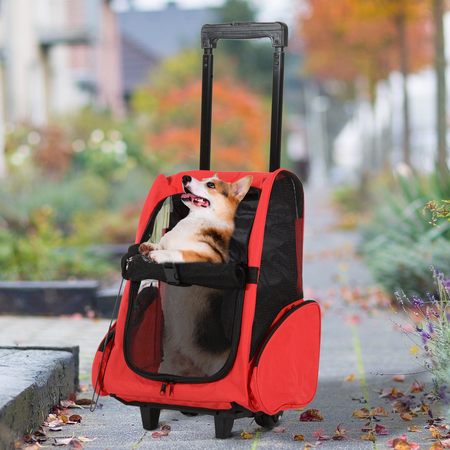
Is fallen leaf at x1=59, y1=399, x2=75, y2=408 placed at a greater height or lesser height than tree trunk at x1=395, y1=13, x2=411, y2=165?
lesser

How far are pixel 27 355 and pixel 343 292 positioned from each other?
3889mm

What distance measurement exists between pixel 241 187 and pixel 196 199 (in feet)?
0.62

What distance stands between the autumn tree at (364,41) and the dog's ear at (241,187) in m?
9.18

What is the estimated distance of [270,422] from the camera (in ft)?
8.90

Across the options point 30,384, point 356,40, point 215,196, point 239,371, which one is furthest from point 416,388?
point 356,40

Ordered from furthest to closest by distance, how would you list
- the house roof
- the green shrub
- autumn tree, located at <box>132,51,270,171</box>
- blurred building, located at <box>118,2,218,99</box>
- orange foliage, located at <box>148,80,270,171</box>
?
the house roof < blurred building, located at <box>118,2,218,99</box> < orange foliage, located at <box>148,80,270,171</box> < autumn tree, located at <box>132,51,270,171</box> < the green shrub

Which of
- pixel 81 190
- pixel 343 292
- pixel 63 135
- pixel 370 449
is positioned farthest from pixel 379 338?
pixel 63 135

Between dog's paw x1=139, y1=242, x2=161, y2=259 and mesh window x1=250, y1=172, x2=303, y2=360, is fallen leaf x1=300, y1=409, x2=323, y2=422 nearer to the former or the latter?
mesh window x1=250, y1=172, x2=303, y2=360

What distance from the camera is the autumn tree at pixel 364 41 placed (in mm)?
12273

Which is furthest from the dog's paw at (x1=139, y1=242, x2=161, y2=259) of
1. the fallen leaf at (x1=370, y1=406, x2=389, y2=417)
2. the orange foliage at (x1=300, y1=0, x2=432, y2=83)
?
the orange foliage at (x1=300, y1=0, x2=432, y2=83)

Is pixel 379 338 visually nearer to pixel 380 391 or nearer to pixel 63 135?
pixel 380 391

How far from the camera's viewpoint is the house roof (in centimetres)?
3231

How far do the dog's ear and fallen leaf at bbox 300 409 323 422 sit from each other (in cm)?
104

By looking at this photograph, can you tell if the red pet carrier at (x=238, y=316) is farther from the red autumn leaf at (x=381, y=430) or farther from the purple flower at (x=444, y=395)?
the purple flower at (x=444, y=395)
